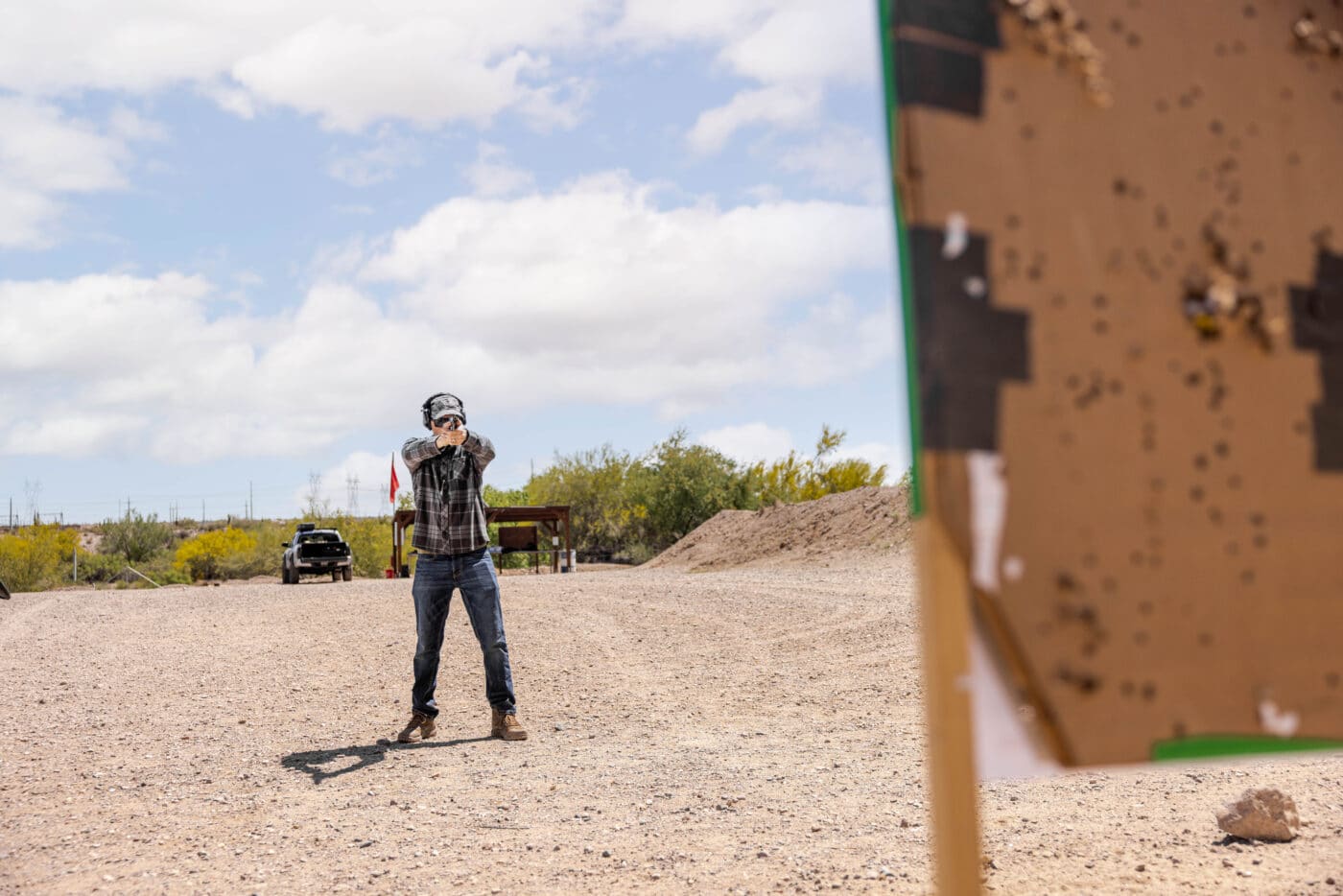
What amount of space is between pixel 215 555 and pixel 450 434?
129 ft

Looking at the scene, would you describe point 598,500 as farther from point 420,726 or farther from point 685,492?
point 420,726

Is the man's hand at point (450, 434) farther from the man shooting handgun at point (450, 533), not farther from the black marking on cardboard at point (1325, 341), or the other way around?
the black marking on cardboard at point (1325, 341)

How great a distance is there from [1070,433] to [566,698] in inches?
277

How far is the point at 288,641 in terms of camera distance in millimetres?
11164

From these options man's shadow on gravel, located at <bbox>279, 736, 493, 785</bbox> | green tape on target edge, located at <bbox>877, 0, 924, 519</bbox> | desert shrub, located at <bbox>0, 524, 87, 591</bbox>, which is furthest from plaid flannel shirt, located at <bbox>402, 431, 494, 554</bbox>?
desert shrub, located at <bbox>0, 524, 87, 591</bbox>

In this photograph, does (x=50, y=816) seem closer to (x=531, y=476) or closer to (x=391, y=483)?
(x=391, y=483)

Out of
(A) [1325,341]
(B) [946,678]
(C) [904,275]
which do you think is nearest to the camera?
(B) [946,678]

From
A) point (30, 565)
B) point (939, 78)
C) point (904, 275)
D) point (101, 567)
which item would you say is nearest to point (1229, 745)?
point (904, 275)

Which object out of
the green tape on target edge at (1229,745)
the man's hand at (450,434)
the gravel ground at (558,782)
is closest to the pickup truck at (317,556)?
the gravel ground at (558,782)

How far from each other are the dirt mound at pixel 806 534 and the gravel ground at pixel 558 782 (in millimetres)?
11256

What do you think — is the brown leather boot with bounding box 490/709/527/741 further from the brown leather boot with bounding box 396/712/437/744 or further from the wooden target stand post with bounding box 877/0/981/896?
the wooden target stand post with bounding box 877/0/981/896

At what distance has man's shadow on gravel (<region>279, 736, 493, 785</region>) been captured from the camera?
605 centimetres

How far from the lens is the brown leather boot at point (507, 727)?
22.3ft

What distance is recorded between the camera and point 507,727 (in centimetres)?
681
